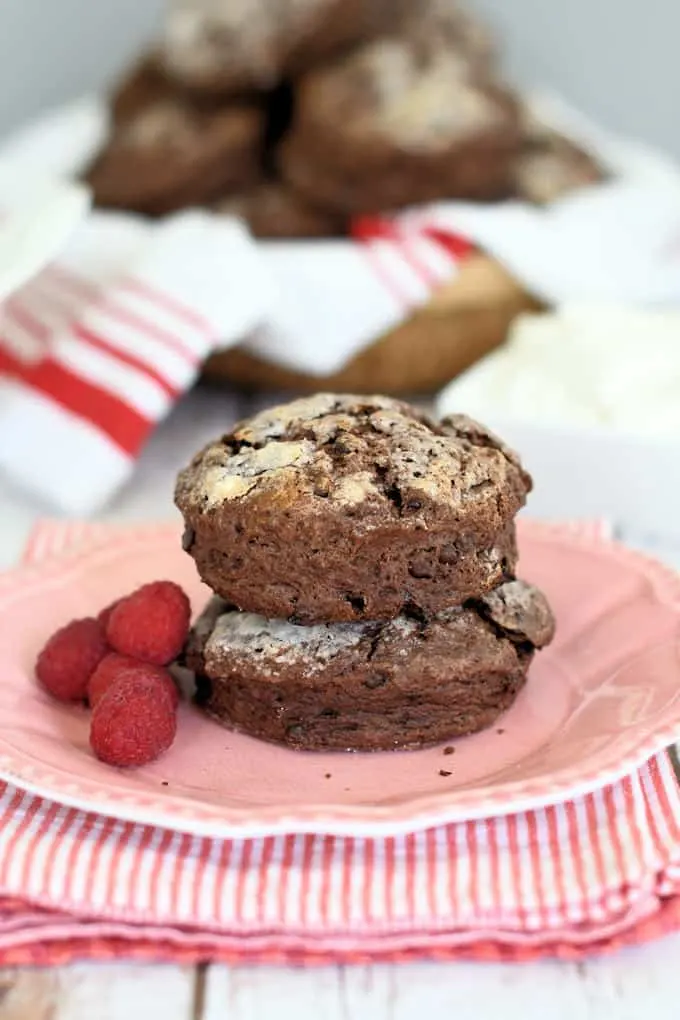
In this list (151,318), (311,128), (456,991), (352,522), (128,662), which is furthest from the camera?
(311,128)

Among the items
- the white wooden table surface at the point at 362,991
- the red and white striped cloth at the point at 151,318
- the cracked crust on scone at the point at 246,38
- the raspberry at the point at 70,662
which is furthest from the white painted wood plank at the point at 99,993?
the cracked crust on scone at the point at 246,38

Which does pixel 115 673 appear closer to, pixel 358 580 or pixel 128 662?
pixel 128 662

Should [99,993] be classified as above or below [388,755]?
above

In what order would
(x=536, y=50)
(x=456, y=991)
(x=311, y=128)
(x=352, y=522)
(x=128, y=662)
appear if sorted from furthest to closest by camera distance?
(x=536, y=50), (x=311, y=128), (x=128, y=662), (x=352, y=522), (x=456, y=991)

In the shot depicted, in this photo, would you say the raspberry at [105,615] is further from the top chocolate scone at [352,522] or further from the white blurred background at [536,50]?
the white blurred background at [536,50]

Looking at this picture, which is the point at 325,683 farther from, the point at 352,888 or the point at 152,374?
the point at 152,374

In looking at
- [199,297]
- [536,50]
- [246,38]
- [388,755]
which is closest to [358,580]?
[388,755]

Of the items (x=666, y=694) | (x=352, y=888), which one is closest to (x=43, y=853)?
(x=352, y=888)

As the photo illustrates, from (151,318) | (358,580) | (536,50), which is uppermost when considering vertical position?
(358,580)
